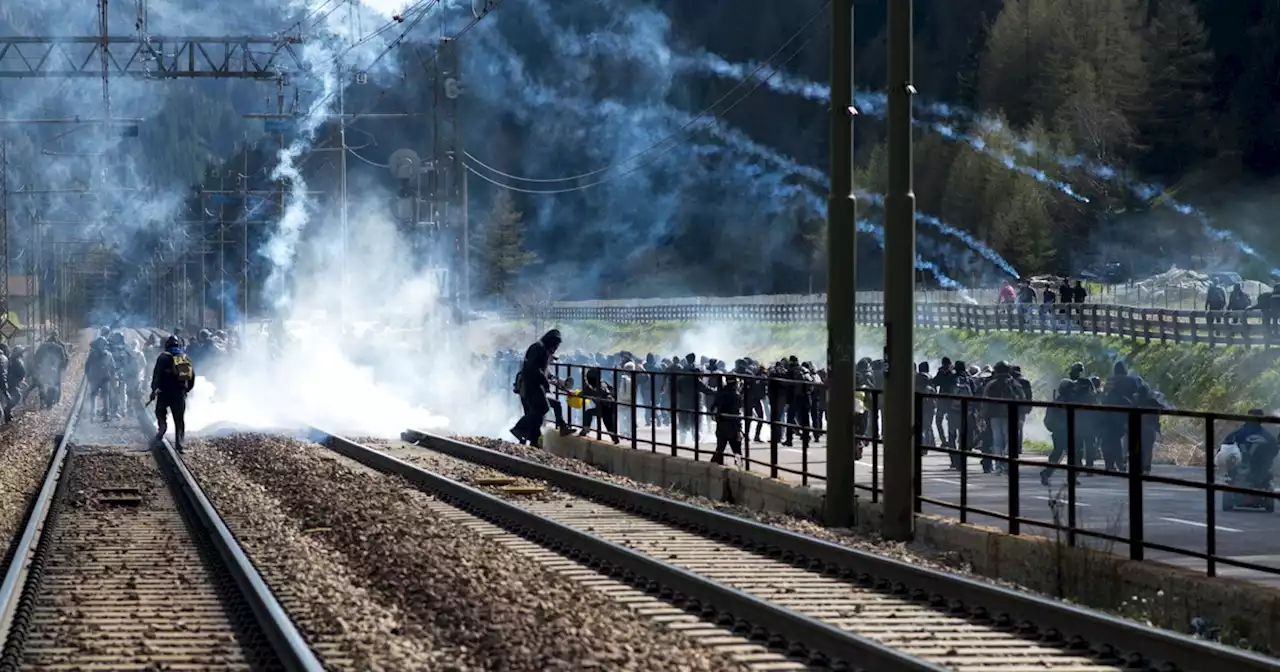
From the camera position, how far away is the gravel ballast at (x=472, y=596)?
10.8 meters

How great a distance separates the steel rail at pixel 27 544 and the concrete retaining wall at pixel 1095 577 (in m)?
7.40

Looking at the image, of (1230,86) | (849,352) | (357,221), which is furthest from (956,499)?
(357,221)

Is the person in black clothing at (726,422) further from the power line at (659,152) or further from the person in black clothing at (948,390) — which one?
the power line at (659,152)

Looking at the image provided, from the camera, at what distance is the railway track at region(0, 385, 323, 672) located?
11375 millimetres

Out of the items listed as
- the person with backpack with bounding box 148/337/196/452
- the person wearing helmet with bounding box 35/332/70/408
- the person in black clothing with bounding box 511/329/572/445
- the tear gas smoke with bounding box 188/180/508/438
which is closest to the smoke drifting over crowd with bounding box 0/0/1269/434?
the tear gas smoke with bounding box 188/180/508/438

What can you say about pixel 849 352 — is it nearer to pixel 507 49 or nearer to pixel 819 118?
pixel 819 118

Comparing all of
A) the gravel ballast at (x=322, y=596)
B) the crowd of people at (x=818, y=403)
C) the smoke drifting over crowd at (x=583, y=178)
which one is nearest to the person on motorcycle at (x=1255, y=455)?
the crowd of people at (x=818, y=403)

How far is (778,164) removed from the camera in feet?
392

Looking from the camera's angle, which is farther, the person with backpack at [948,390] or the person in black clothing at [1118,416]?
the person with backpack at [948,390]

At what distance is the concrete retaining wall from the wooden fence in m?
24.0

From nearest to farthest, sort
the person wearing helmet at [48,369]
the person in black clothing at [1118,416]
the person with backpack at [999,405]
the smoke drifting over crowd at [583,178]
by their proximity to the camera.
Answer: the person in black clothing at [1118,416]
the person with backpack at [999,405]
the person wearing helmet at [48,369]
the smoke drifting over crowd at [583,178]

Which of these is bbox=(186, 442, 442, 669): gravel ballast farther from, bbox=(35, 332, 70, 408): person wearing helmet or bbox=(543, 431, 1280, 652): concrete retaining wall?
bbox=(35, 332, 70, 408): person wearing helmet

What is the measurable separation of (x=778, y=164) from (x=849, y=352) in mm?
101419

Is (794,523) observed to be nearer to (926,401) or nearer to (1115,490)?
(1115,490)
